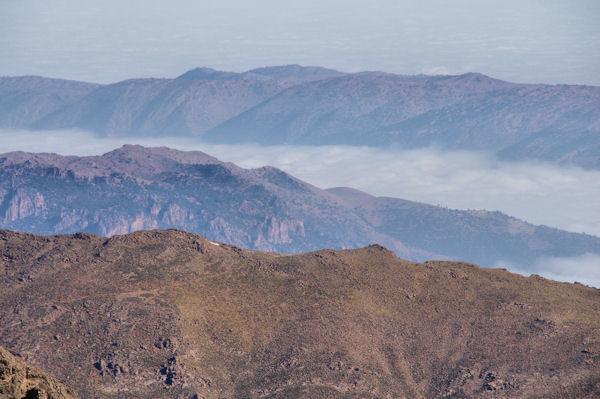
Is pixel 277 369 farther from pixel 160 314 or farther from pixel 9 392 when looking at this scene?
pixel 9 392

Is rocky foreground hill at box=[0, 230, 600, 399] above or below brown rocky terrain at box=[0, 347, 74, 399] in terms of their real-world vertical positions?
below

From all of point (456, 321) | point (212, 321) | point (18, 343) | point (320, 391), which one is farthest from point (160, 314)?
point (456, 321)

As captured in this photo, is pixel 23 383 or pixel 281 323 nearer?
pixel 23 383

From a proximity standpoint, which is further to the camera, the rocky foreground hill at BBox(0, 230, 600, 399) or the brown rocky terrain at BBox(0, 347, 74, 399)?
the rocky foreground hill at BBox(0, 230, 600, 399)

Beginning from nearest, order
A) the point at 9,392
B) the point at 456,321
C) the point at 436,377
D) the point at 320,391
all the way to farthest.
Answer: the point at 9,392 < the point at 320,391 < the point at 436,377 < the point at 456,321

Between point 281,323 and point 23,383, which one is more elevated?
point 23,383
